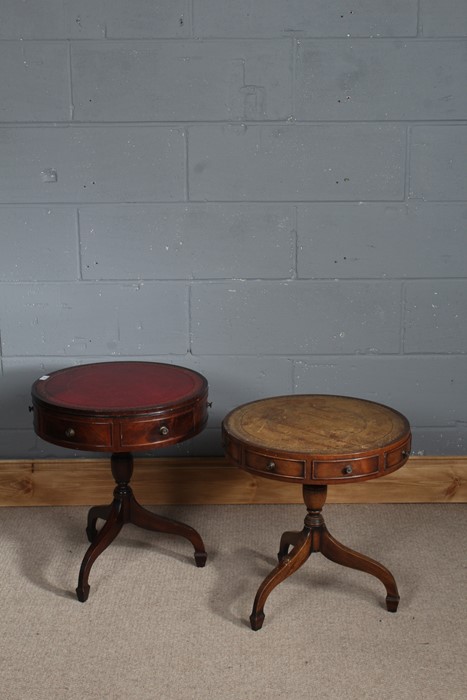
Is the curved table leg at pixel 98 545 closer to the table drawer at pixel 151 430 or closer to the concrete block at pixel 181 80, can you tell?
the table drawer at pixel 151 430

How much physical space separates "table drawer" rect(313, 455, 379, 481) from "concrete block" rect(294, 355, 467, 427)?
3.07ft

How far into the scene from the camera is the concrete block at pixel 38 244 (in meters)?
3.36

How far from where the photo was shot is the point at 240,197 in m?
3.35

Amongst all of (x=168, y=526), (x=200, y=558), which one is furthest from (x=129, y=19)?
(x=200, y=558)

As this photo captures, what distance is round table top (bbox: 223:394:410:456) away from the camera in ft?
8.62

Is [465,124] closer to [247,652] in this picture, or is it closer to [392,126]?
[392,126]

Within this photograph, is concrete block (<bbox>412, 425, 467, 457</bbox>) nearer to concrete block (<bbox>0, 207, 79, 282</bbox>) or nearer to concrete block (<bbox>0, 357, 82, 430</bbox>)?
concrete block (<bbox>0, 357, 82, 430</bbox>)

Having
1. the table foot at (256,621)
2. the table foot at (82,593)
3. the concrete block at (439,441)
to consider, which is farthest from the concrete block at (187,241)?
the table foot at (256,621)

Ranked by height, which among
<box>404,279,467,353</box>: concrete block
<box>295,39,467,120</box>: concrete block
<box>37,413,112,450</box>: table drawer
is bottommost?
<box>37,413,112,450</box>: table drawer

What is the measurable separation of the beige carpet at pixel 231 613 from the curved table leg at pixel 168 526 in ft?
0.19

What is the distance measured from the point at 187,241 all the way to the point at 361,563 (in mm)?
1383

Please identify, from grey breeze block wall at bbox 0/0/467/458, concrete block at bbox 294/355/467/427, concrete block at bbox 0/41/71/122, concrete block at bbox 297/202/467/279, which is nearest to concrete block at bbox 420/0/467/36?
grey breeze block wall at bbox 0/0/467/458

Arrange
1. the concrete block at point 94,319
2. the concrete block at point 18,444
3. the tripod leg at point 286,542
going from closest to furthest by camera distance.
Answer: the tripod leg at point 286,542, the concrete block at point 94,319, the concrete block at point 18,444

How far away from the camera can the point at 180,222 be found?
3.36m
